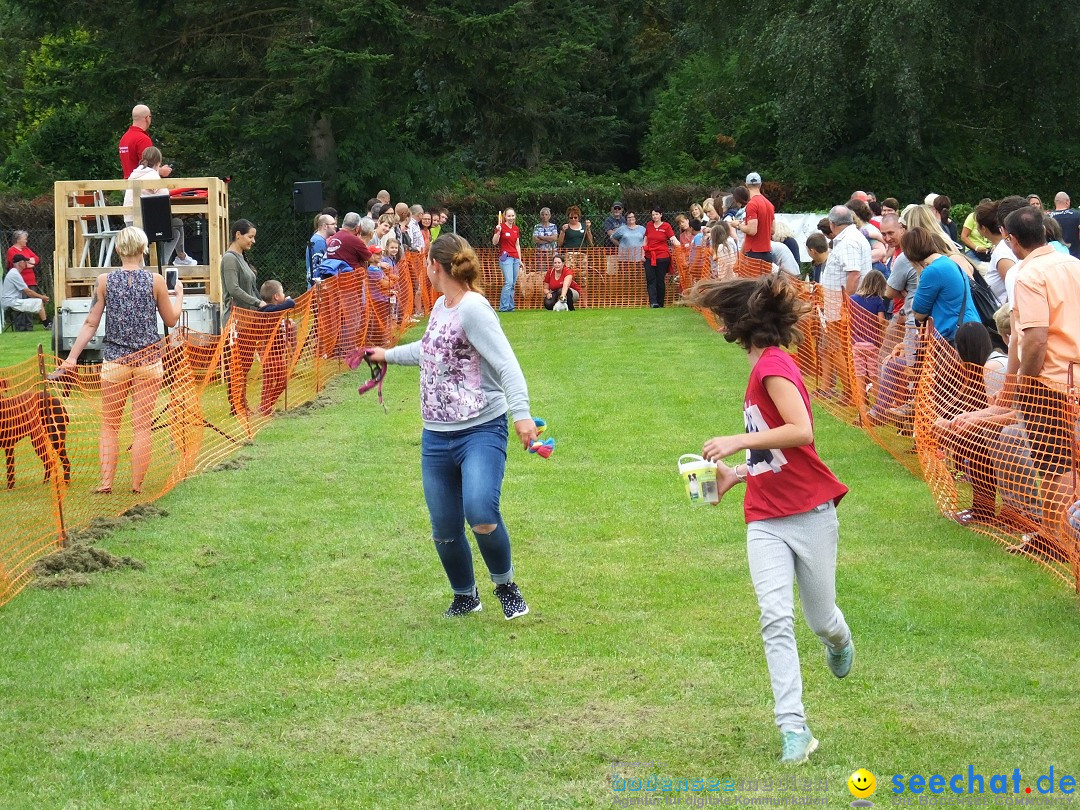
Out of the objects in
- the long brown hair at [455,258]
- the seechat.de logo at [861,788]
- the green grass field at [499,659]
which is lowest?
the green grass field at [499,659]

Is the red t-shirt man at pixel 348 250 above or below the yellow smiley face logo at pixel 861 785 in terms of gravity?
above

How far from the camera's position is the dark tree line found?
27.6 m

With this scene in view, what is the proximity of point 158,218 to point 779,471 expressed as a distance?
10.6 m

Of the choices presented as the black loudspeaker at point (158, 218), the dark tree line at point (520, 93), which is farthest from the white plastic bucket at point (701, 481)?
the dark tree line at point (520, 93)

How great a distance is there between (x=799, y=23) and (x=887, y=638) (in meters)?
26.9

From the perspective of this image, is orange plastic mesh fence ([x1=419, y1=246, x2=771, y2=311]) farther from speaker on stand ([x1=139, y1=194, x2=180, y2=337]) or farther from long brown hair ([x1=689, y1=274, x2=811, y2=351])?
long brown hair ([x1=689, y1=274, x2=811, y2=351])

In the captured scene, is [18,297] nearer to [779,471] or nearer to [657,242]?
[657,242]

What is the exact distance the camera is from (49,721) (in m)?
5.41

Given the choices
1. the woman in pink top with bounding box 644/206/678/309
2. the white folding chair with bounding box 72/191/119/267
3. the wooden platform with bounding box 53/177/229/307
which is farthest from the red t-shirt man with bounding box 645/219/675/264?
the white folding chair with bounding box 72/191/119/267

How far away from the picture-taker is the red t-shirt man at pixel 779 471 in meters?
4.78

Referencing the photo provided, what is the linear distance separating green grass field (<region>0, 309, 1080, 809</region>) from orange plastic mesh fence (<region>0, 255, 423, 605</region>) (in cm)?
48

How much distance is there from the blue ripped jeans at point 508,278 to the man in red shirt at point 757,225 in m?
7.73

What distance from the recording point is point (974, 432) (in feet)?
27.2

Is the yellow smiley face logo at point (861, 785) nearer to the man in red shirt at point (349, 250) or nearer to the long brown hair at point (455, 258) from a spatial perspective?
the long brown hair at point (455, 258)
